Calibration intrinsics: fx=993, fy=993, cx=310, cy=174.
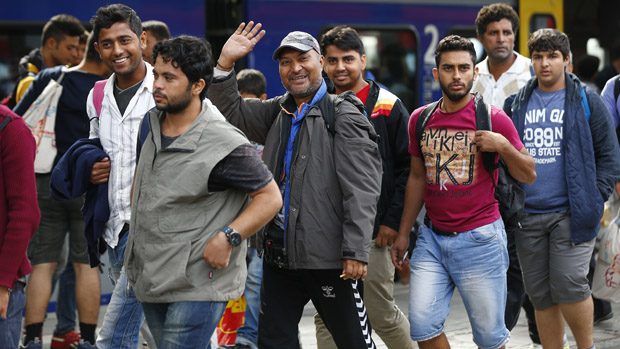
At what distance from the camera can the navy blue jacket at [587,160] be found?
18.2ft

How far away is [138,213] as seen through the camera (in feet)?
12.6

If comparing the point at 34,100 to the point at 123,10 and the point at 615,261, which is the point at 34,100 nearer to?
the point at 123,10

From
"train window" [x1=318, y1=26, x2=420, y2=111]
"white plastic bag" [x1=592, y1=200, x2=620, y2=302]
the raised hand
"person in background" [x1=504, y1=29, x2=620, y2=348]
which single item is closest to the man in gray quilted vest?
the raised hand

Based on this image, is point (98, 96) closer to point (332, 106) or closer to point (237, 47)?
point (237, 47)

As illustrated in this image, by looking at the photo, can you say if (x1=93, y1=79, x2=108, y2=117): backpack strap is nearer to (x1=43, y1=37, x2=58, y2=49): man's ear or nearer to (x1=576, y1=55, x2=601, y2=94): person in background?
(x1=43, y1=37, x2=58, y2=49): man's ear

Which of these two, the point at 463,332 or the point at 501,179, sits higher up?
the point at 501,179

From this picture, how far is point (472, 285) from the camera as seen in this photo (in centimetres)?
496

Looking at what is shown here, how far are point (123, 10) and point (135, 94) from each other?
0.45 metres

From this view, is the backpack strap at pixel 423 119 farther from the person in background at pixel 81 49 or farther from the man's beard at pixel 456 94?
the person in background at pixel 81 49

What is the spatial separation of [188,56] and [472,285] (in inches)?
77.5

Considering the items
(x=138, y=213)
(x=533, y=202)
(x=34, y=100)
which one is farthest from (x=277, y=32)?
(x=138, y=213)

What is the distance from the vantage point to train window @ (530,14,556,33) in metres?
10.6

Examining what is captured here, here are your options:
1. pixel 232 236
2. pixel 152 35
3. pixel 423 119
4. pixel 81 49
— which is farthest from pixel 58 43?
pixel 232 236

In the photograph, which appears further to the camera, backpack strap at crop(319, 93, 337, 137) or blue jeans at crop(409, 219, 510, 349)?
blue jeans at crop(409, 219, 510, 349)
